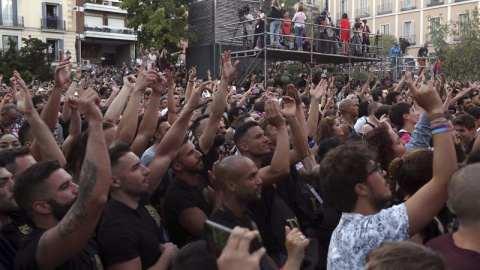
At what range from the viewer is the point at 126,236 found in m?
3.22

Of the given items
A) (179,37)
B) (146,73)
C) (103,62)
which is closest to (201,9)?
(179,37)

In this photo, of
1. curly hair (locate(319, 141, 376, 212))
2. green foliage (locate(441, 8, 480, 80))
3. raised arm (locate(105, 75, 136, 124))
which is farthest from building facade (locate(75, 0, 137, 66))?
curly hair (locate(319, 141, 376, 212))

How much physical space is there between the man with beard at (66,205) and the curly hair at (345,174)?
1148mm

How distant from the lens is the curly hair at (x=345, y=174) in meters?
2.77

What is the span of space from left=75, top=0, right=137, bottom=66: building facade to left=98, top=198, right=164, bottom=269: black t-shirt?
43634 millimetres

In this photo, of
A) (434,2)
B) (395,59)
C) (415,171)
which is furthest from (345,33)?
(434,2)

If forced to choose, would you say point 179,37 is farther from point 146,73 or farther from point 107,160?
point 107,160

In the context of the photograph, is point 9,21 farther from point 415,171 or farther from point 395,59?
point 415,171

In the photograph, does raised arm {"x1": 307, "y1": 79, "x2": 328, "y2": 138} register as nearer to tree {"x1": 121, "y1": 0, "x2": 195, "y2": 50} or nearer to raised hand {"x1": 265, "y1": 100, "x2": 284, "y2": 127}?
raised hand {"x1": 265, "y1": 100, "x2": 284, "y2": 127}

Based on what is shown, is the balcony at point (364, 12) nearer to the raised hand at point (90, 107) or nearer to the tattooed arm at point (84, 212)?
the raised hand at point (90, 107)

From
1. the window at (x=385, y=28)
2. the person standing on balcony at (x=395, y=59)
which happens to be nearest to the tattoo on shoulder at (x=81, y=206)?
the person standing on balcony at (x=395, y=59)

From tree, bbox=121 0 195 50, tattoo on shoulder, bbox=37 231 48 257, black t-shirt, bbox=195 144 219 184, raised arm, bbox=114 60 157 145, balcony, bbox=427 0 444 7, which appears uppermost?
balcony, bbox=427 0 444 7

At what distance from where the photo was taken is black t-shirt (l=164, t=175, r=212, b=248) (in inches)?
157

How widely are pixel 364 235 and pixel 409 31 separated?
153 ft
